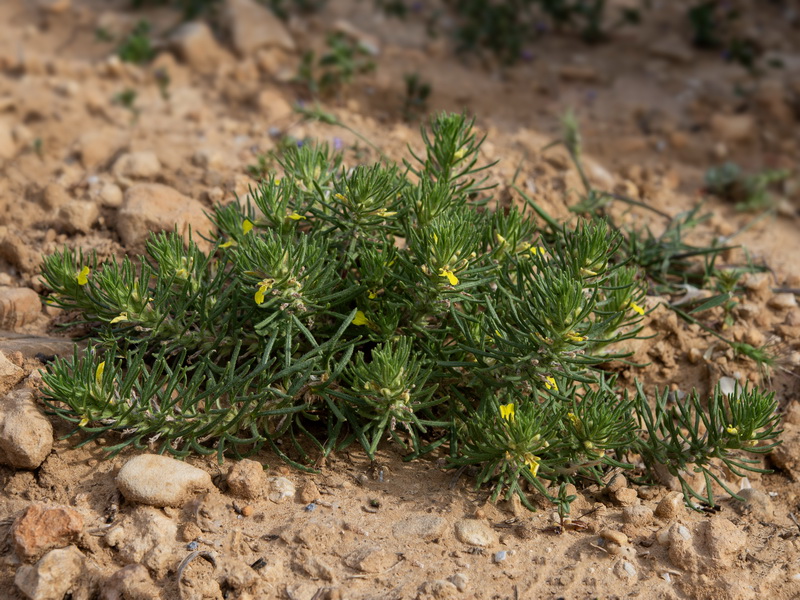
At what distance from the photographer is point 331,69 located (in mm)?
5719

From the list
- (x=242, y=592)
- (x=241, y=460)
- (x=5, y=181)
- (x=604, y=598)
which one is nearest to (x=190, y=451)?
(x=241, y=460)

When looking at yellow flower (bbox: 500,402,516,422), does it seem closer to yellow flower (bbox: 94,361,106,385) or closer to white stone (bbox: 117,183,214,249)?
yellow flower (bbox: 94,361,106,385)

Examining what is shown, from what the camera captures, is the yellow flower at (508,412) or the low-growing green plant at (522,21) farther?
the low-growing green plant at (522,21)

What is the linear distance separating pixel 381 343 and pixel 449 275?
21.9 inches

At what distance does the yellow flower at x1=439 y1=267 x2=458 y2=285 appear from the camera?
9.18 feet

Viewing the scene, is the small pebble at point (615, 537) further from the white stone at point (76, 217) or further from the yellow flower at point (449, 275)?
the white stone at point (76, 217)

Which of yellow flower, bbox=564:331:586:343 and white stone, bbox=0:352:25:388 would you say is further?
white stone, bbox=0:352:25:388

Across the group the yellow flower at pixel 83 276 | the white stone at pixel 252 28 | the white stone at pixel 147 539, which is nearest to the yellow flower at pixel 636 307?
the white stone at pixel 147 539

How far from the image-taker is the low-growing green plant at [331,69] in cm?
556

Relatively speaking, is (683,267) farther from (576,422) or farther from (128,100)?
(128,100)

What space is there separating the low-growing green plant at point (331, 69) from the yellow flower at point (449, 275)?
308 cm

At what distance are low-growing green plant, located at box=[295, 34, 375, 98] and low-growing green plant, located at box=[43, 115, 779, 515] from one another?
233cm

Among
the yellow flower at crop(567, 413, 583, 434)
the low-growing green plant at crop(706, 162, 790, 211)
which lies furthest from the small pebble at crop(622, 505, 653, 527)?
the low-growing green plant at crop(706, 162, 790, 211)

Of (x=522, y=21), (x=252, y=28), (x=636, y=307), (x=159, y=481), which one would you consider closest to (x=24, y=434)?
(x=159, y=481)
